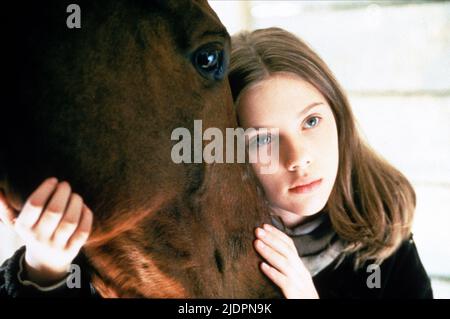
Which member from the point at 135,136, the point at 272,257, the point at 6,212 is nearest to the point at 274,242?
the point at 272,257

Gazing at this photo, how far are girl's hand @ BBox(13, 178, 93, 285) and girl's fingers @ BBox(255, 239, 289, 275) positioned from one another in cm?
26

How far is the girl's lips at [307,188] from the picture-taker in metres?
0.80

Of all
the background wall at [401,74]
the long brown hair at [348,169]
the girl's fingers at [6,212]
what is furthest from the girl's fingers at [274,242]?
the girl's fingers at [6,212]

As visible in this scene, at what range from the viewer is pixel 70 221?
625 mm

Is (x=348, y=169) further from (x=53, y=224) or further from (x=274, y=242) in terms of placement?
(x=53, y=224)

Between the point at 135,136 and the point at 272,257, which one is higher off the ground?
the point at 135,136

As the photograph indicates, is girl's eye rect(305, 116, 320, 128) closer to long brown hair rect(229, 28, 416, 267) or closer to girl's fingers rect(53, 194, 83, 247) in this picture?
long brown hair rect(229, 28, 416, 267)

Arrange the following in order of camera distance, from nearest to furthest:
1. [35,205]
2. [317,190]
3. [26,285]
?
[35,205], [26,285], [317,190]

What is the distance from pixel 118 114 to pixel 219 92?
0.15 metres

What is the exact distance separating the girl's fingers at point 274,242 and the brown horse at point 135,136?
0.05 ft

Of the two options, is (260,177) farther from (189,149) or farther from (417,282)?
(417,282)

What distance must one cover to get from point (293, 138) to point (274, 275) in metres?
0.22

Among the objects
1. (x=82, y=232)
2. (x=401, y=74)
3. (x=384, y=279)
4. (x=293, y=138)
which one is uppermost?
(x=401, y=74)

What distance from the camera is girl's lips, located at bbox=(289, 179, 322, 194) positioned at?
80cm
